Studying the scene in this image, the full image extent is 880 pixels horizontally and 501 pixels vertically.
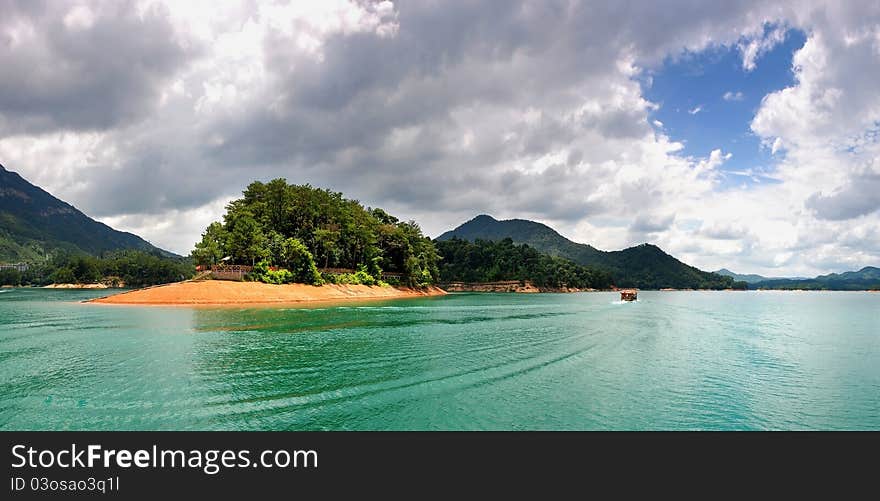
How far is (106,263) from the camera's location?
146625 millimetres

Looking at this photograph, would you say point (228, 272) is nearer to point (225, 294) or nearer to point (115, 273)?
point (225, 294)

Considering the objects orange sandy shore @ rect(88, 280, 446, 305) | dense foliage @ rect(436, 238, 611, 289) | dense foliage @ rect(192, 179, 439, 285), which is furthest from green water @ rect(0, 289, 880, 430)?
dense foliage @ rect(436, 238, 611, 289)

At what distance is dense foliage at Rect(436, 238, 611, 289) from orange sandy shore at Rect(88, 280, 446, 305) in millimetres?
78912

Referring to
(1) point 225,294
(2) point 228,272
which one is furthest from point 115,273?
(1) point 225,294

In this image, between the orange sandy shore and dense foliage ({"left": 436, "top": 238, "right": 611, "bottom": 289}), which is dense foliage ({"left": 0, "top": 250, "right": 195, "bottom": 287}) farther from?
the orange sandy shore

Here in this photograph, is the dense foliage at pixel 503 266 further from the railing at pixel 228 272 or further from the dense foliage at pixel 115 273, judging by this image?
the dense foliage at pixel 115 273

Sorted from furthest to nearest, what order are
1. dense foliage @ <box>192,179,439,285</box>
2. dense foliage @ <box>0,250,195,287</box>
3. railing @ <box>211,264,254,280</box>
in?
dense foliage @ <box>0,250,195,287</box> < dense foliage @ <box>192,179,439,285</box> < railing @ <box>211,264,254,280</box>

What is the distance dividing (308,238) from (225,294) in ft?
84.5

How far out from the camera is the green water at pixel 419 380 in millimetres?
11477

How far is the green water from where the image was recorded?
1148cm

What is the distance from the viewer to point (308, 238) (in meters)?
79.6
